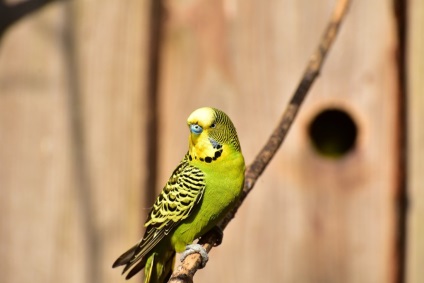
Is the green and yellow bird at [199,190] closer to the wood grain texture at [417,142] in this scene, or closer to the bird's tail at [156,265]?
the bird's tail at [156,265]

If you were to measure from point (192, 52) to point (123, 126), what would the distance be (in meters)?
0.43

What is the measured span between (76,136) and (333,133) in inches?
44.7

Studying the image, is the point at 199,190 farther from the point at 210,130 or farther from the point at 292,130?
the point at 292,130

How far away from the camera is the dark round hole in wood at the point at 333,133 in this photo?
452 cm

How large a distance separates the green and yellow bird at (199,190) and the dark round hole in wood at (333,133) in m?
0.92

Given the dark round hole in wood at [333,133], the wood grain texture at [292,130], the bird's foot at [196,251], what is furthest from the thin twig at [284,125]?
the dark round hole in wood at [333,133]

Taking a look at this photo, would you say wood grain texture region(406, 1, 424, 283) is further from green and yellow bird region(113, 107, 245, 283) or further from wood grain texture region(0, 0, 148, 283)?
wood grain texture region(0, 0, 148, 283)

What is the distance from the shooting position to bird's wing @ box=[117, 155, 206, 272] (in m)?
3.66

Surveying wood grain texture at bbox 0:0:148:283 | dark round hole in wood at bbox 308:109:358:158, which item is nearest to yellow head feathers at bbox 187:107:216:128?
wood grain texture at bbox 0:0:148:283

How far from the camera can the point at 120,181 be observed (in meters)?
4.35

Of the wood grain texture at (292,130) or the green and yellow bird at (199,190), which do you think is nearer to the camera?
the green and yellow bird at (199,190)

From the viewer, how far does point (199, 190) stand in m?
3.67

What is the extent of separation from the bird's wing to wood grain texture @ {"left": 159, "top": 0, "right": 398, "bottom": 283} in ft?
2.36

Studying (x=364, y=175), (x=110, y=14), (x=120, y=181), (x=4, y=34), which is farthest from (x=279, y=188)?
(x=4, y=34)
